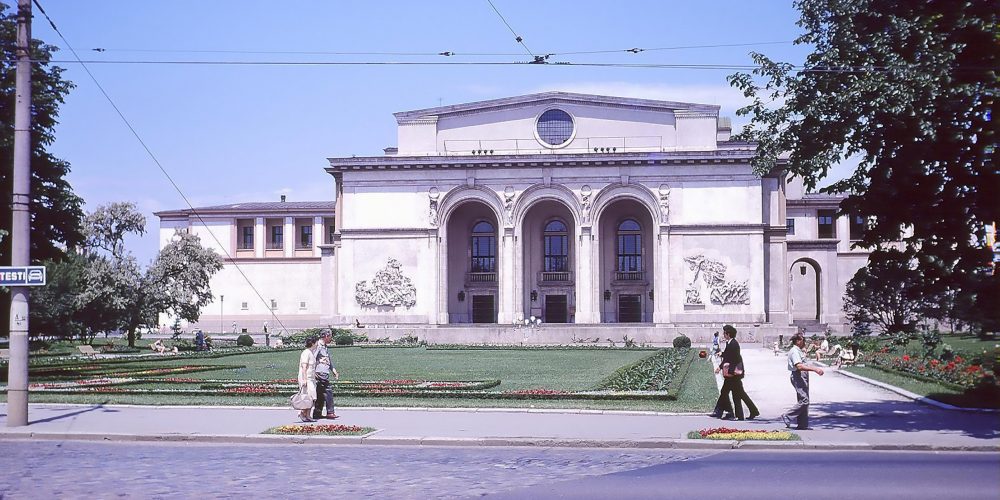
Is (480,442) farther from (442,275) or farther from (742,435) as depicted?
(442,275)

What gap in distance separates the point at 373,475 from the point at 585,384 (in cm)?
1612

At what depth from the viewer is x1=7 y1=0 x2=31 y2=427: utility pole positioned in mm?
18219

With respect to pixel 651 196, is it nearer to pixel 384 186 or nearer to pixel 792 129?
pixel 384 186

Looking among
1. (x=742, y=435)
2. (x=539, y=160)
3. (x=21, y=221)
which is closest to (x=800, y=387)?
(x=742, y=435)

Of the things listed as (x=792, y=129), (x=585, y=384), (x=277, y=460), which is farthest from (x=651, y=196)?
(x=277, y=460)

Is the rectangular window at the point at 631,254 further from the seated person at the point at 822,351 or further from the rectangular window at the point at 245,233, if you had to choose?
the rectangular window at the point at 245,233

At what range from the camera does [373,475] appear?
41.7 ft

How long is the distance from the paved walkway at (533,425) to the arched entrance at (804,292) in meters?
71.9

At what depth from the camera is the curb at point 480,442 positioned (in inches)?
601

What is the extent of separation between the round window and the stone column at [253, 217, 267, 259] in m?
34.9

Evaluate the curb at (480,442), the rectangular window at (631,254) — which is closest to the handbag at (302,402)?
the curb at (480,442)

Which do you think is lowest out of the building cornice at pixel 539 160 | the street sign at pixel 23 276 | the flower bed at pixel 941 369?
the flower bed at pixel 941 369

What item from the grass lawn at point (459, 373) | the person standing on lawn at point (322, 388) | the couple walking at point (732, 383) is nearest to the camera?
the couple walking at point (732, 383)

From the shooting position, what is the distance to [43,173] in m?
32.5
